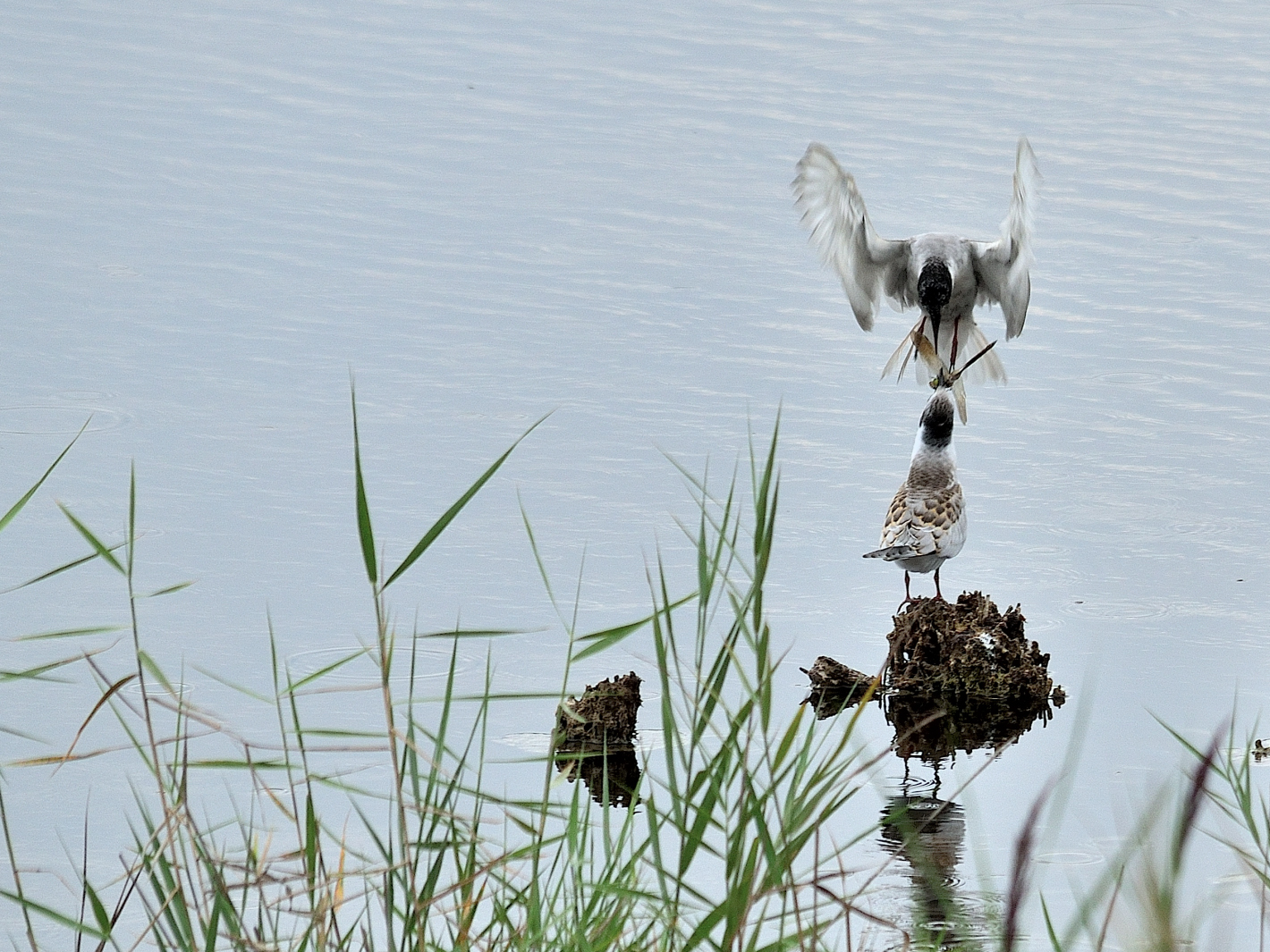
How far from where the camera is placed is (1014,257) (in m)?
7.32

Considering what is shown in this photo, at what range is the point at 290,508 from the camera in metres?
6.45

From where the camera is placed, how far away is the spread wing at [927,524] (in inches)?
227

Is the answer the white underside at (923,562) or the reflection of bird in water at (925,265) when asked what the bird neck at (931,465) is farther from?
the reflection of bird in water at (925,265)

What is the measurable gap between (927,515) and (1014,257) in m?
1.83

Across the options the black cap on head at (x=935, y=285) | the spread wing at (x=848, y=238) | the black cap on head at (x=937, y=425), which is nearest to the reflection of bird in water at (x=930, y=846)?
the black cap on head at (x=937, y=425)

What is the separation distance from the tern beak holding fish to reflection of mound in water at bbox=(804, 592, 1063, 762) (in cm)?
24

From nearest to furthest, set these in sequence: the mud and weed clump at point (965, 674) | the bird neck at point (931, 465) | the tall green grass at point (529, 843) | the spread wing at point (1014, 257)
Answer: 1. the tall green grass at point (529, 843)
2. the mud and weed clump at point (965, 674)
3. the bird neck at point (931, 465)
4. the spread wing at point (1014, 257)

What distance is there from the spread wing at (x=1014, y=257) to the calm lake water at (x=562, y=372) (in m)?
0.54

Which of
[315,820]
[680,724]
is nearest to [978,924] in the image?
[680,724]

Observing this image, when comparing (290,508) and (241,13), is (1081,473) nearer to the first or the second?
(290,508)

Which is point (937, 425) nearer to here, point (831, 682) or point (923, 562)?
point (923, 562)

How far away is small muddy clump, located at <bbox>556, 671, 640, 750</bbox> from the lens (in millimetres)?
4836

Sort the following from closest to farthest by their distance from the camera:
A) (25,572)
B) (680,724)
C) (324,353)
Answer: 1. (680,724)
2. (25,572)
3. (324,353)

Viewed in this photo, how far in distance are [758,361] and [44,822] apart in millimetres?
4196
